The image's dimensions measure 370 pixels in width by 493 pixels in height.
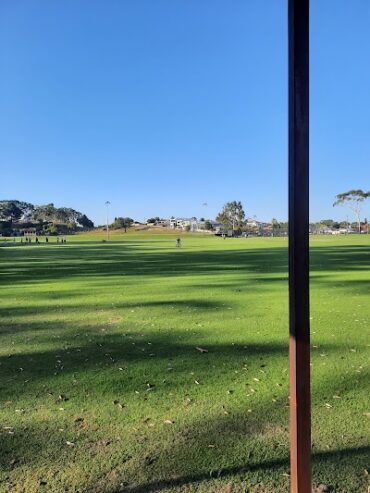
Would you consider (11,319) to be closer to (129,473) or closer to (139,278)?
(129,473)

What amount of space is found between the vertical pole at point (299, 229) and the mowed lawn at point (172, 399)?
86 centimetres

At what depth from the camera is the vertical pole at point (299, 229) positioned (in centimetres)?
233

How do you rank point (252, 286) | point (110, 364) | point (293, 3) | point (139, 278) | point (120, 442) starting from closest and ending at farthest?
point (293, 3), point (120, 442), point (110, 364), point (252, 286), point (139, 278)

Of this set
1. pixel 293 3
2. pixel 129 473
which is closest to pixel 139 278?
pixel 129 473

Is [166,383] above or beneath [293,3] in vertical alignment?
beneath

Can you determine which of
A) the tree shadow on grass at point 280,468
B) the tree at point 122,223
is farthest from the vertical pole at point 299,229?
the tree at point 122,223

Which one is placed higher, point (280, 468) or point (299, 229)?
point (299, 229)

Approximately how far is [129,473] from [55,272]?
17714mm

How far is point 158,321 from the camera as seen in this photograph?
29.2 feet

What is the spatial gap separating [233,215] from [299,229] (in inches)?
6467

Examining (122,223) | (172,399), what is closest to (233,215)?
(122,223)

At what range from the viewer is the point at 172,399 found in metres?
4.74

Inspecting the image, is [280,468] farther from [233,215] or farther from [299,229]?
[233,215]

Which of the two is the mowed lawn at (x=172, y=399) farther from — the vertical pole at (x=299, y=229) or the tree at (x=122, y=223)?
the tree at (x=122, y=223)
